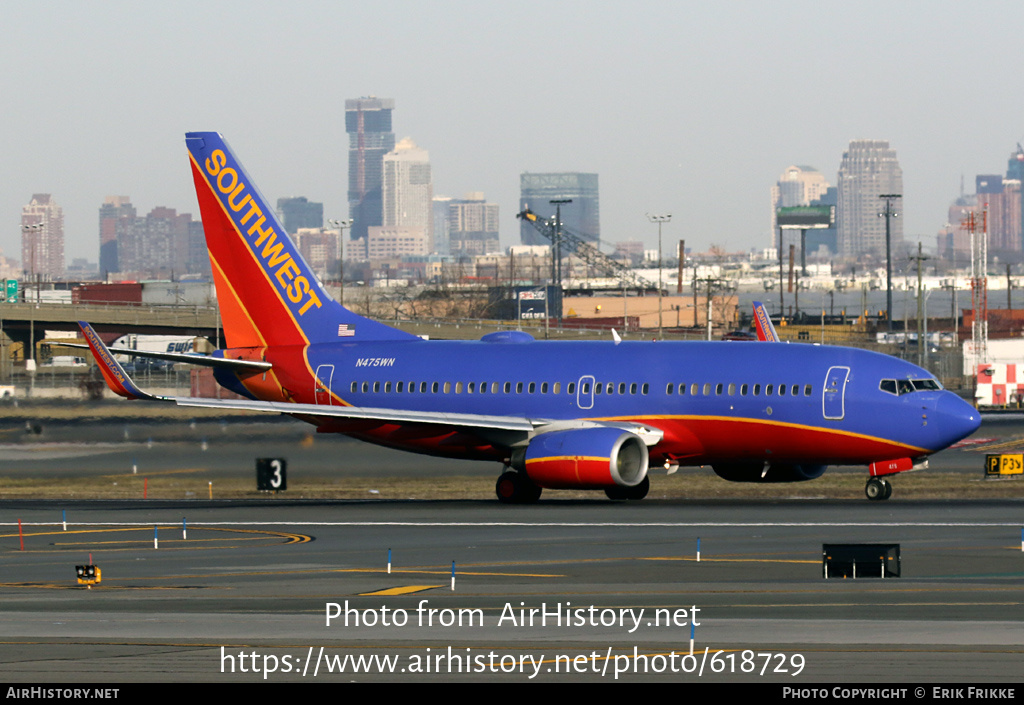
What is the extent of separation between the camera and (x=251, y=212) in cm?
5175

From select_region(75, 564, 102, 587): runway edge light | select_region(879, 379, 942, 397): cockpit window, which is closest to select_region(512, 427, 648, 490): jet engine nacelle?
select_region(879, 379, 942, 397): cockpit window

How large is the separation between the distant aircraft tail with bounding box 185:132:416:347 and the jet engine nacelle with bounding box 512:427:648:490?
999cm

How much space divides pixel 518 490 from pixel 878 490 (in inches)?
433

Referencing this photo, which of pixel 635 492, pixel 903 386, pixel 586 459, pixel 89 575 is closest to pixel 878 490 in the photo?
pixel 903 386

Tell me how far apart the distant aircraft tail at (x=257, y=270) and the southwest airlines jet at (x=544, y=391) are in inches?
2.0

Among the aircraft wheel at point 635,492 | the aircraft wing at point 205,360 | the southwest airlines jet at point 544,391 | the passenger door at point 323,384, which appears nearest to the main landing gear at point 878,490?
the southwest airlines jet at point 544,391

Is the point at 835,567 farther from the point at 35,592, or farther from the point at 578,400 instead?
the point at 578,400

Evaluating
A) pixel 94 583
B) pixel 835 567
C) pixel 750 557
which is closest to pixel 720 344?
pixel 750 557

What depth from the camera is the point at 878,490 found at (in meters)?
43.8

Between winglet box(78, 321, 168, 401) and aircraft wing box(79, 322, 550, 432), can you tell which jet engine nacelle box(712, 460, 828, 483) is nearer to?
aircraft wing box(79, 322, 550, 432)

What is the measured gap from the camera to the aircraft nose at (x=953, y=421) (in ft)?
136

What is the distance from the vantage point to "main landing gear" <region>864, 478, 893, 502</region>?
4372 cm

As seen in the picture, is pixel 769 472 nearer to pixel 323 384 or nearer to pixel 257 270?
pixel 323 384
